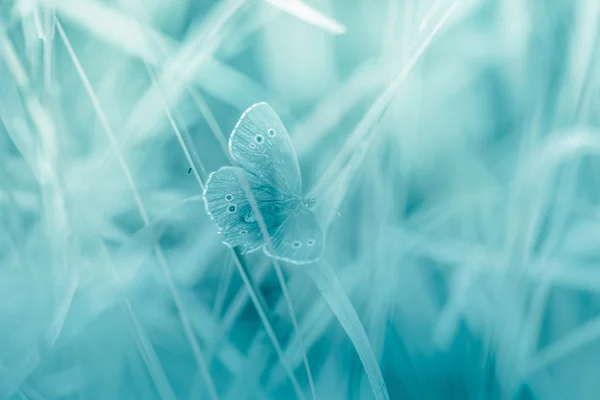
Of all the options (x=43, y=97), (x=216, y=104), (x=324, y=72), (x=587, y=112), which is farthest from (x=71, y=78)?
(x=587, y=112)

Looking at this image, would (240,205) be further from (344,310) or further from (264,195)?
(344,310)

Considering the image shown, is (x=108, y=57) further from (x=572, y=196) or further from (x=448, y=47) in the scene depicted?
(x=572, y=196)

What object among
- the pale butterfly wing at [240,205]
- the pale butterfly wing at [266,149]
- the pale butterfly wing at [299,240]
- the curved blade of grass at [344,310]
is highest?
the pale butterfly wing at [266,149]

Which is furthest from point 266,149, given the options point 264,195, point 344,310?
point 344,310

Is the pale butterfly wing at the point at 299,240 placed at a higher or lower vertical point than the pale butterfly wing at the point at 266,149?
lower

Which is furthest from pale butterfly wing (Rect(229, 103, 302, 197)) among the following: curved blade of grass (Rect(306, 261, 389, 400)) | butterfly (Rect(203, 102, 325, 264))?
curved blade of grass (Rect(306, 261, 389, 400))

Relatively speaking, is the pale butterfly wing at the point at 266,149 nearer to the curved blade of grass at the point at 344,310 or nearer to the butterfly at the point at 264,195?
the butterfly at the point at 264,195

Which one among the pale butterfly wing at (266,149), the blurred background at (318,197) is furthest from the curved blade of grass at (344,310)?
the pale butterfly wing at (266,149)

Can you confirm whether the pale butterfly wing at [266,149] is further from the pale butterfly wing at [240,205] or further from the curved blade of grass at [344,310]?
the curved blade of grass at [344,310]
